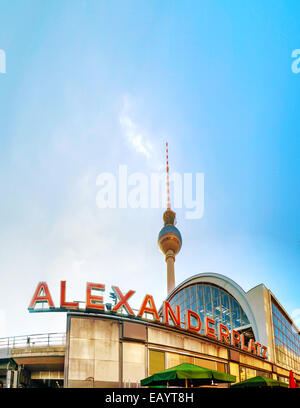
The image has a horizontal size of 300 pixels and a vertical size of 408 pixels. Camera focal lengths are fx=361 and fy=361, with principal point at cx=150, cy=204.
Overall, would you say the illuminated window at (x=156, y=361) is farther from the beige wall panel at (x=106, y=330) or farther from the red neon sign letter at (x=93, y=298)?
the red neon sign letter at (x=93, y=298)

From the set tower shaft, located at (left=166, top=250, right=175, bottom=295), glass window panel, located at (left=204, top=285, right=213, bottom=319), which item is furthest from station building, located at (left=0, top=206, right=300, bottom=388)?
tower shaft, located at (left=166, top=250, right=175, bottom=295)

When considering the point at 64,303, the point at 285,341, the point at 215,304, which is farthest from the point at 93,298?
the point at 285,341

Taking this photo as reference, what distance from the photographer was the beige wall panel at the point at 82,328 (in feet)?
66.0

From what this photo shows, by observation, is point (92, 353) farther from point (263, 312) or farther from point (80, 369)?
point (263, 312)

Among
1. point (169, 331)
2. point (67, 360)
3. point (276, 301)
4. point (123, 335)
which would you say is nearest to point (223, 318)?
point (276, 301)

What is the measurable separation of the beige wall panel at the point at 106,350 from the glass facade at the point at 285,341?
28.8 m

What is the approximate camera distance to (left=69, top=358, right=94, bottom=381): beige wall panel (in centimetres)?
1916

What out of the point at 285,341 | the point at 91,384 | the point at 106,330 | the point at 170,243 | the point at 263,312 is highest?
the point at 170,243

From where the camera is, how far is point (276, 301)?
4641 cm

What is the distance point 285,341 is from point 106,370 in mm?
36533

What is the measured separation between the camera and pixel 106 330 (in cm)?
2097
